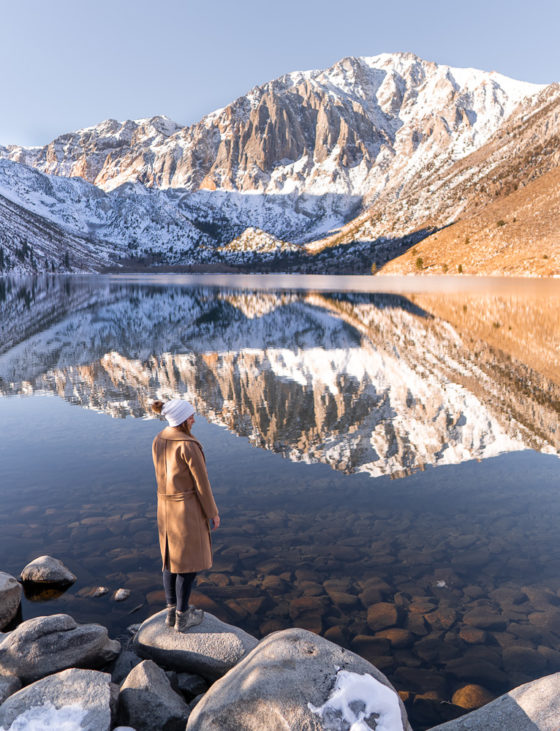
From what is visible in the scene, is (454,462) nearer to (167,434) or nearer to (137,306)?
(167,434)

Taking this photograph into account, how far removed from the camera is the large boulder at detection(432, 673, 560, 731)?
554 centimetres

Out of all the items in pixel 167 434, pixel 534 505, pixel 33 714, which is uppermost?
pixel 167 434

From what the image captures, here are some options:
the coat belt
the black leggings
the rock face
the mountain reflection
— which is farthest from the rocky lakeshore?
the mountain reflection

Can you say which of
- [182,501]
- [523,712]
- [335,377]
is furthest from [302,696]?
[335,377]

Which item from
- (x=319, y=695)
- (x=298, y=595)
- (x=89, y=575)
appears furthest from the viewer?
(x=89, y=575)

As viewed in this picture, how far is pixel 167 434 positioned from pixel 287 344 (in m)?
32.8

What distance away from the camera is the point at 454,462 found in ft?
53.4

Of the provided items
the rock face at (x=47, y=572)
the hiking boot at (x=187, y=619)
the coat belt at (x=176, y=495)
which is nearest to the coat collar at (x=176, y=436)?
the coat belt at (x=176, y=495)

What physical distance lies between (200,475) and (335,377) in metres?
21.4

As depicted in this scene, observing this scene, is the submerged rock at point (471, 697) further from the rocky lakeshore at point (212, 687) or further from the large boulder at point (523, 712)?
the large boulder at point (523, 712)

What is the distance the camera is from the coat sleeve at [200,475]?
7.36 meters

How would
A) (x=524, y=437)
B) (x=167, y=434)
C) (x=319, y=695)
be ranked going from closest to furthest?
(x=319, y=695)
(x=167, y=434)
(x=524, y=437)

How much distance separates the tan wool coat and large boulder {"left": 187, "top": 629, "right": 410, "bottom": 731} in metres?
1.98

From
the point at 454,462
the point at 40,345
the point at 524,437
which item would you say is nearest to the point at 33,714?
the point at 454,462
